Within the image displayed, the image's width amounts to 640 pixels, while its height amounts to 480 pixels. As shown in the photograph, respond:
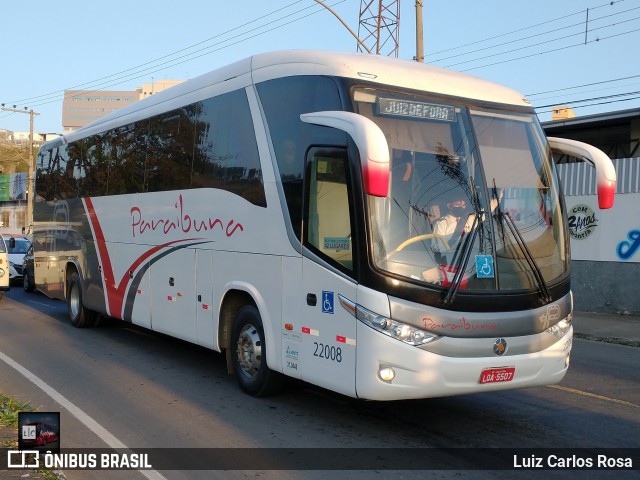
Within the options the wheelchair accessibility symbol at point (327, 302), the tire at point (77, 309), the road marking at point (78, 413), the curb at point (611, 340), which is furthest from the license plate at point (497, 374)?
the tire at point (77, 309)

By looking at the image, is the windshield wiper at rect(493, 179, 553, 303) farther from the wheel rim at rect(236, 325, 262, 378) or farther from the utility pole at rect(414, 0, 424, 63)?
the utility pole at rect(414, 0, 424, 63)

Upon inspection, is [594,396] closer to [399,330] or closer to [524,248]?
[524,248]

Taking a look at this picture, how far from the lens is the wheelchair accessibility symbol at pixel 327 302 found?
6205 mm

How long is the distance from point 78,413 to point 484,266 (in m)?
4.35

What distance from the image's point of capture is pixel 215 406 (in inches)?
290

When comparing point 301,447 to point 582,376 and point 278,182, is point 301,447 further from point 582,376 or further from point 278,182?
point 582,376

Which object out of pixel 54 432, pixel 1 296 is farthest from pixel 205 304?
pixel 1 296

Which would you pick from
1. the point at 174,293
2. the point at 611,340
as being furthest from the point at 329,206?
the point at 611,340

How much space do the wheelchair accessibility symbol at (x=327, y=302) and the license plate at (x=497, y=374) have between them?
1.44m

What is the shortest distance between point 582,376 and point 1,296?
14.5m

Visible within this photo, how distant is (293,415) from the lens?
277 inches

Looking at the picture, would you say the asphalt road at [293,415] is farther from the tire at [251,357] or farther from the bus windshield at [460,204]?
the bus windshield at [460,204]

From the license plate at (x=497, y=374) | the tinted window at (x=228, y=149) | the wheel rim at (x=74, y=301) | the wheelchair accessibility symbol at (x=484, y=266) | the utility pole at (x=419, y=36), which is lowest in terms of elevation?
the wheel rim at (x=74, y=301)

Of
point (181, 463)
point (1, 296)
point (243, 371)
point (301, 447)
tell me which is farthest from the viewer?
point (1, 296)
